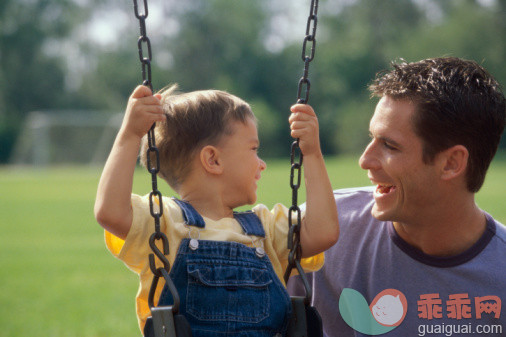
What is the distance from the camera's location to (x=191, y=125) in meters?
3.09

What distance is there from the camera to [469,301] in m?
→ 3.33

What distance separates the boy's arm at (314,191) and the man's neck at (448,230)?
64 centimetres

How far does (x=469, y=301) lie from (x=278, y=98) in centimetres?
5083

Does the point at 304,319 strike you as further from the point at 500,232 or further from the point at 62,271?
the point at 62,271

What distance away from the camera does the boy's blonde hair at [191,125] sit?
3100 mm

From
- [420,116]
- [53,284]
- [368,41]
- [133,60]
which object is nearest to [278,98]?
[368,41]

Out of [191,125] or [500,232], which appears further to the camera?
[500,232]

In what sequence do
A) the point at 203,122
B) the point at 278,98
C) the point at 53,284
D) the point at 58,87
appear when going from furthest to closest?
1. the point at 278,98
2. the point at 58,87
3. the point at 53,284
4. the point at 203,122

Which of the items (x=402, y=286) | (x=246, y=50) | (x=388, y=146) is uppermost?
(x=246, y=50)

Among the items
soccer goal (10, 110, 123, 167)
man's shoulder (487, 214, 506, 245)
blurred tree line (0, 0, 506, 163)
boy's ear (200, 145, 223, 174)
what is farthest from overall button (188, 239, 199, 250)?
blurred tree line (0, 0, 506, 163)

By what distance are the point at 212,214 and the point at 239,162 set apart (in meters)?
0.27

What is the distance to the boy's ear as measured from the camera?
309 centimetres

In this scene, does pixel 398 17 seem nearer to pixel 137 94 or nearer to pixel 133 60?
pixel 133 60

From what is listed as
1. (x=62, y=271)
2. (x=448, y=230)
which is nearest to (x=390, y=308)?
(x=448, y=230)
